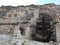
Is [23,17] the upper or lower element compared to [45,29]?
upper

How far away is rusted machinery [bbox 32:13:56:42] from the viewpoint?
17.4 meters

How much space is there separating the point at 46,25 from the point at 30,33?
2577 mm

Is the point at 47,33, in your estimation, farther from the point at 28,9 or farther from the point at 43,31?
the point at 28,9

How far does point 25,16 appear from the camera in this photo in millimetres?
23391

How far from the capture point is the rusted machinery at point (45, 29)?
57.0 feet

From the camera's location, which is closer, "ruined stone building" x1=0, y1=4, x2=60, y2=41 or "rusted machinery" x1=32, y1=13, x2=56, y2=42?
"rusted machinery" x1=32, y1=13, x2=56, y2=42

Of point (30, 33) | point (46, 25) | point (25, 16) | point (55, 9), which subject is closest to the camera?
point (30, 33)

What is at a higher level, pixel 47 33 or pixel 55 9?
pixel 55 9

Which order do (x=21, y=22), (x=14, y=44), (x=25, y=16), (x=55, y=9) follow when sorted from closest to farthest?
1. (x=14, y=44)
2. (x=21, y=22)
3. (x=25, y=16)
4. (x=55, y=9)

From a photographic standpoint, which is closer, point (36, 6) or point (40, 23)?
point (40, 23)

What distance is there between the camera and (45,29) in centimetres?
1889

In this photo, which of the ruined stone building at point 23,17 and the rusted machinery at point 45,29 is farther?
the ruined stone building at point 23,17

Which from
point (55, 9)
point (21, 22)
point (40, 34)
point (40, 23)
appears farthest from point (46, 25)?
point (55, 9)

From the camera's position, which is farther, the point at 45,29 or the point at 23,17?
the point at 23,17
